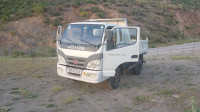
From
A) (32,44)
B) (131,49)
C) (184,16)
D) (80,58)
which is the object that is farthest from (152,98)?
(184,16)

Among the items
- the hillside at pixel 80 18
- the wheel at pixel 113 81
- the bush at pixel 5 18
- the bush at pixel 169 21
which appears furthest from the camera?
the bush at pixel 169 21

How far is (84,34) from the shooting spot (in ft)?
22.3

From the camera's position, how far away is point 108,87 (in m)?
7.21

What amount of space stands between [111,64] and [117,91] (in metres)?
1.09

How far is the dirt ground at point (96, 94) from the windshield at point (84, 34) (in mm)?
1729

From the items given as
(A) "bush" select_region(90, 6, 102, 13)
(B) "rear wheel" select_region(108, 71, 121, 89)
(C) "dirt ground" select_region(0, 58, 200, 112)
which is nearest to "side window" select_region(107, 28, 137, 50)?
(B) "rear wheel" select_region(108, 71, 121, 89)

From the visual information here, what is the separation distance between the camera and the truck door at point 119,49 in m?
6.55

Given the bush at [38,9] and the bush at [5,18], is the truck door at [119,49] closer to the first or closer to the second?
the bush at [5,18]

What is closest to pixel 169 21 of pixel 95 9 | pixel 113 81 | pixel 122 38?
pixel 95 9

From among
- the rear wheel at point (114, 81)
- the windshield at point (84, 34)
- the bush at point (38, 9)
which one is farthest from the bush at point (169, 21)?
the windshield at point (84, 34)

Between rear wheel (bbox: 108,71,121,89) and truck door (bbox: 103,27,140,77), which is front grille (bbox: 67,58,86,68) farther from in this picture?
rear wheel (bbox: 108,71,121,89)

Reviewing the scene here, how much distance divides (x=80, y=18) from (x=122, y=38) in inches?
1050

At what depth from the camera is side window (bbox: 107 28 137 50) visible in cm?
671

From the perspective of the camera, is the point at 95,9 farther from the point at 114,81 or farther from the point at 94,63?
the point at 94,63
